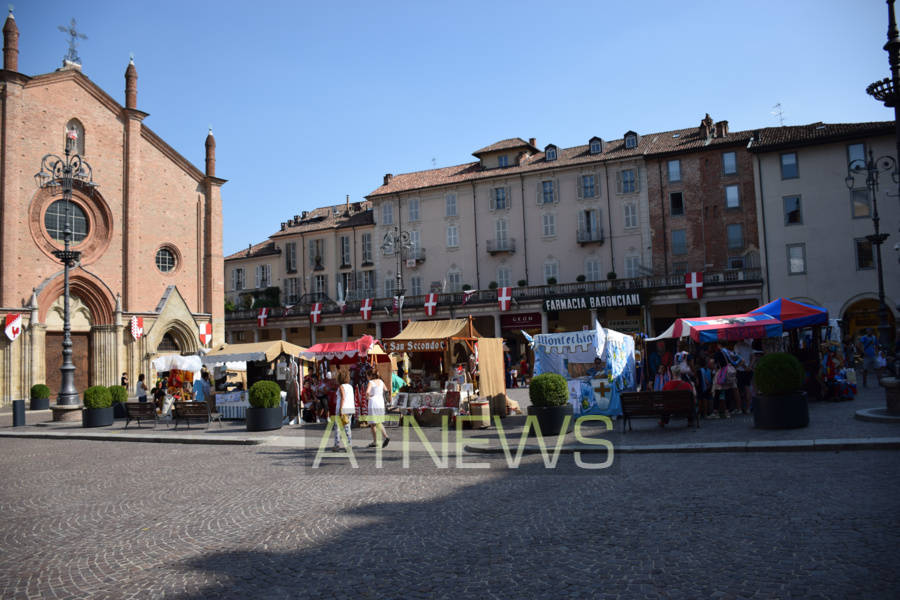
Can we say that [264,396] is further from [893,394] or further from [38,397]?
[38,397]

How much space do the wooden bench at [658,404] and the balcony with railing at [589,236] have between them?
33.4 m

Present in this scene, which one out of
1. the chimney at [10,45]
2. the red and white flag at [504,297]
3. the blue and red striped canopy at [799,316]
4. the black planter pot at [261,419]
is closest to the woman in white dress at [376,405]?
the black planter pot at [261,419]

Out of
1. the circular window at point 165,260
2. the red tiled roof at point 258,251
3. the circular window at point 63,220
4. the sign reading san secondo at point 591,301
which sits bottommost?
the sign reading san secondo at point 591,301

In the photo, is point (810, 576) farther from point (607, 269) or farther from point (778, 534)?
point (607, 269)

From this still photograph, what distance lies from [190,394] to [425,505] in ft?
61.0

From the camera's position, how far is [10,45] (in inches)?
1134

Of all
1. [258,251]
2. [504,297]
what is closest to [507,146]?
[504,297]

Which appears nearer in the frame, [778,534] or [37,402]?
[778,534]

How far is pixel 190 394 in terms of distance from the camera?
23828 millimetres

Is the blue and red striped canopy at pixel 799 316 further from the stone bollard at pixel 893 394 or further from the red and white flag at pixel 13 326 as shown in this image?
the red and white flag at pixel 13 326

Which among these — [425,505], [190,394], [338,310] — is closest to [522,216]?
[338,310]

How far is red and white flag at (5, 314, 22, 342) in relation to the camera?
89.2 feet

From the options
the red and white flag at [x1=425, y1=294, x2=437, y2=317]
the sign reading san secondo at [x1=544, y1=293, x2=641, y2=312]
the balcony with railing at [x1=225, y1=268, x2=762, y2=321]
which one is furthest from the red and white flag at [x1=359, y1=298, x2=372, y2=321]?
the sign reading san secondo at [x1=544, y1=293, x2=641, y2=312]

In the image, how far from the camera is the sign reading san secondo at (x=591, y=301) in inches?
1671
